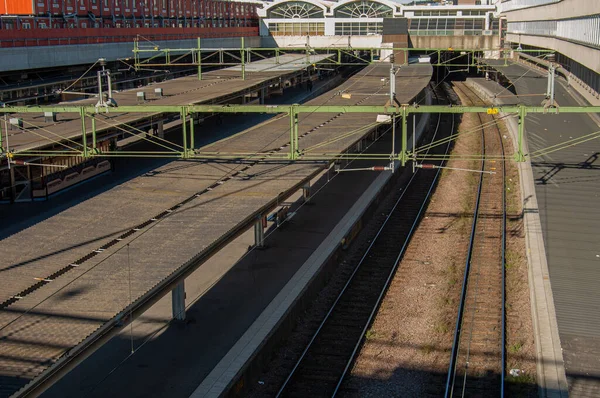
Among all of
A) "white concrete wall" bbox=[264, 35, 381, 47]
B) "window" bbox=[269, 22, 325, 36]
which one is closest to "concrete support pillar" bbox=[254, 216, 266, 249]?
"white concrete wall" bbox=[264, 35, 381, 47]

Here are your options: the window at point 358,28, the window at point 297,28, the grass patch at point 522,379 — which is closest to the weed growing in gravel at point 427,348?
the grass patch at point 522,379

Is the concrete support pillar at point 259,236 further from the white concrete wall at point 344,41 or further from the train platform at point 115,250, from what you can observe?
the white concrete wall at point 344,41

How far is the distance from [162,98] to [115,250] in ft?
53.7

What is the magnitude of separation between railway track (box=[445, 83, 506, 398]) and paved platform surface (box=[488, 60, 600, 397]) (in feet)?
3.37

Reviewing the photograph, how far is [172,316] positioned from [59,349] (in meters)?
5.12

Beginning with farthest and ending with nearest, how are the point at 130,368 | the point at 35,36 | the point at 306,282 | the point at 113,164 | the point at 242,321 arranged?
the point at 35,36 < the point at 113,164 < the point at 306,282 < the point at 242,321 < the point at 130,368

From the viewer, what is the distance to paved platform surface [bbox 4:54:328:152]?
18.5 m

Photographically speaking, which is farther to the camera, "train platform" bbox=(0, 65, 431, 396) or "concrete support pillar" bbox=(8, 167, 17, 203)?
"concrete support pillar" bbox=(8, 167, 17, 203)

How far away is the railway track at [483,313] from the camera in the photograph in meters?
11.2

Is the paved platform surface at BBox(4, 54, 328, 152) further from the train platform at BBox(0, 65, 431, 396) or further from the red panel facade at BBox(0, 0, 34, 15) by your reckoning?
the red panel facade at BBox(0, 0, 34, 15)

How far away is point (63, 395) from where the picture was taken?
1045 centimetres

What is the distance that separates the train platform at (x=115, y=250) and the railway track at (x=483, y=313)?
3.99 metres

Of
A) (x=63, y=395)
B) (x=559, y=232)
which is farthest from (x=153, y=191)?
(x=559, y=232)

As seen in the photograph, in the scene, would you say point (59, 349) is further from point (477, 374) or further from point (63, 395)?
point (477, 374)
